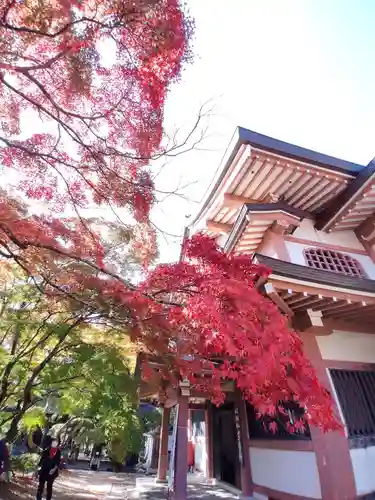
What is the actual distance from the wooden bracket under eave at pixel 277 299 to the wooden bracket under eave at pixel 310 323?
31 cm

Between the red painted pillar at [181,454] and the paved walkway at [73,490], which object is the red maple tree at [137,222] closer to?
the red painted pillar at [181,454]

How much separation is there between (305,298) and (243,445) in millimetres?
5034

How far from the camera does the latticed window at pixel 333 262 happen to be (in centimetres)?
842

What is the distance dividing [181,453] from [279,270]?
5.09 m

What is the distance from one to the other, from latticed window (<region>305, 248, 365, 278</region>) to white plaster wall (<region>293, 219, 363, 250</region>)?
0.40 m

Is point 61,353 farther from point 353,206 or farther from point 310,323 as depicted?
point 353,206

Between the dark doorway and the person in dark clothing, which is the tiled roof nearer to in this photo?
the dark doorway

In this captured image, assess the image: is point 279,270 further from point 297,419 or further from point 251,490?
point 251,490

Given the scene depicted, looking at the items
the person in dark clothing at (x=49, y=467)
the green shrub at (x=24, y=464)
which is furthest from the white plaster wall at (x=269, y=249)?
the green shrub at (x=24, y=464)

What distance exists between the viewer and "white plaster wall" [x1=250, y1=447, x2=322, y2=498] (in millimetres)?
5736

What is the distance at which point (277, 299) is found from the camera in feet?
19.9

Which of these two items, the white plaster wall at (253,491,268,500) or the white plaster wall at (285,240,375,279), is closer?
the white plaster wall at (253,491,268,500)

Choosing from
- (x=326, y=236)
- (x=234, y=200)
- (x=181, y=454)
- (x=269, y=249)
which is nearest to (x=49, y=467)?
(x=181, y=454)

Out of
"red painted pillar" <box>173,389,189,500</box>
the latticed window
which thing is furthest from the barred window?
"red painted pillar" <box>173,389,189,500</box>
